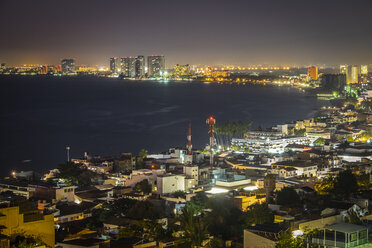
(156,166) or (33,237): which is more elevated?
(33,237)

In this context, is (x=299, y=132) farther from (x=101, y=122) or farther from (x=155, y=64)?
(x=155, y=64)

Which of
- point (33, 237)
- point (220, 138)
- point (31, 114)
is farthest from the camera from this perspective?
point (31, 114)

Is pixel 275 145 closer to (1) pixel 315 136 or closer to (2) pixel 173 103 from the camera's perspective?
(1) pixel 315 136

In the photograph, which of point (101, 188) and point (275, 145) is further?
point (275, 145)

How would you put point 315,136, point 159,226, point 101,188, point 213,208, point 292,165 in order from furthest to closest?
point 315,136
point 292,165
point 101,188
point 213,208
point 159,226

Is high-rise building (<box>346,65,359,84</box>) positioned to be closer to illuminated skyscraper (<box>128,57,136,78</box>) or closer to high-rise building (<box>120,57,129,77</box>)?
illuminated skyscraper (<box>128,57,136,78</box>)

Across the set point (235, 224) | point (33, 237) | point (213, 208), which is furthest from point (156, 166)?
point (33, 237)
